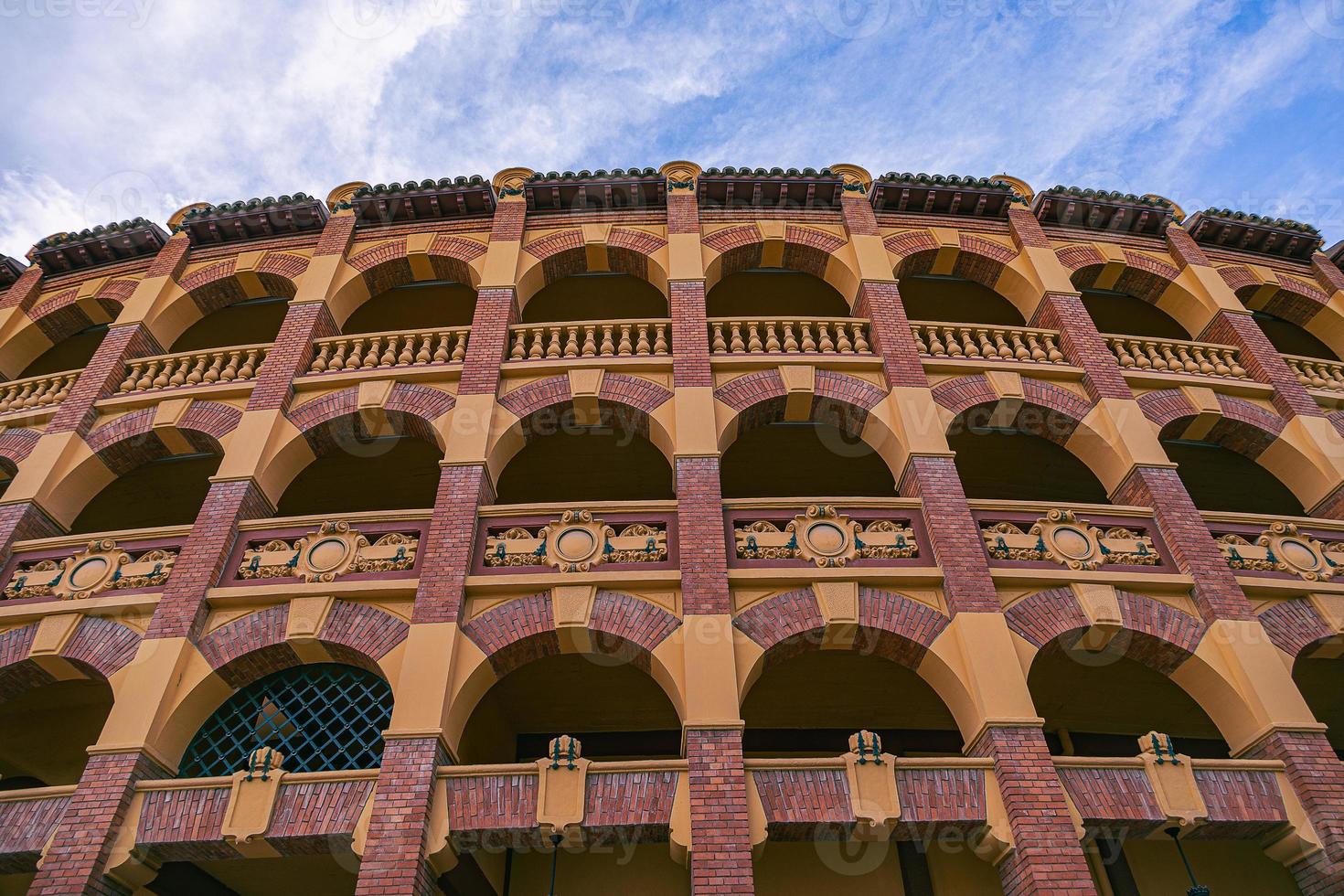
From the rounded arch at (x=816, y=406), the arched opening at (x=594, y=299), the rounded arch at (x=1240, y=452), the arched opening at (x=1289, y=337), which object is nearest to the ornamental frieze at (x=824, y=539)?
the rounded arch at (x=816, y=406)

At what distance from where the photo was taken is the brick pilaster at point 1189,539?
10.5 meters

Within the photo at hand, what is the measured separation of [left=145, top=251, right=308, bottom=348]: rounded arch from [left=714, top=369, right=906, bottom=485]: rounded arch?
8.08m

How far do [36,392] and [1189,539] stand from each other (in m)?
17.6

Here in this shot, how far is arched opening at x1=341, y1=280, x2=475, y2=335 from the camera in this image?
1552 centimetres

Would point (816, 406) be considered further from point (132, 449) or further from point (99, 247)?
point (99, 247)

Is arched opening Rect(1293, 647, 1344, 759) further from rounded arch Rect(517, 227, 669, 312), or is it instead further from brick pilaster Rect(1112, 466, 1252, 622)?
rounded arch Rect(517, 227, 669, 312)

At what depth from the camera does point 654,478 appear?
1439 centimetres

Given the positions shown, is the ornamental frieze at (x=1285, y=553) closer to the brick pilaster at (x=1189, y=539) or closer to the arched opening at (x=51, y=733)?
the brick pilaster at (x=1189, y=539)

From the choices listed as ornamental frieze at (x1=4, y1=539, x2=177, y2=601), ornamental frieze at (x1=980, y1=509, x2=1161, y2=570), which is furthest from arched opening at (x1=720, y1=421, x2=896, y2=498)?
ornamental frieze at (x1=4, y1=539, x2=177, y2=601)

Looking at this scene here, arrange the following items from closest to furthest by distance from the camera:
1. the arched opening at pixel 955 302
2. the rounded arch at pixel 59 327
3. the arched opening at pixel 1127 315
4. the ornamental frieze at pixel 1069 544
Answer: the ornamental frieze at pixel 1069 544 → the rounded arch at pixel 59 327 → the arched opening at pixel 955 302 → the arched opening at pixel 1127 315

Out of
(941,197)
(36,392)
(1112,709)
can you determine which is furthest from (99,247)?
(1112,709)

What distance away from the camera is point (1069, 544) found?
11.0 m

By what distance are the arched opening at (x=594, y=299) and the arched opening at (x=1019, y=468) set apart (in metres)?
5.87

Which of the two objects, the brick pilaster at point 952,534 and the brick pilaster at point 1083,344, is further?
the brick pilaster at point 1083,344
